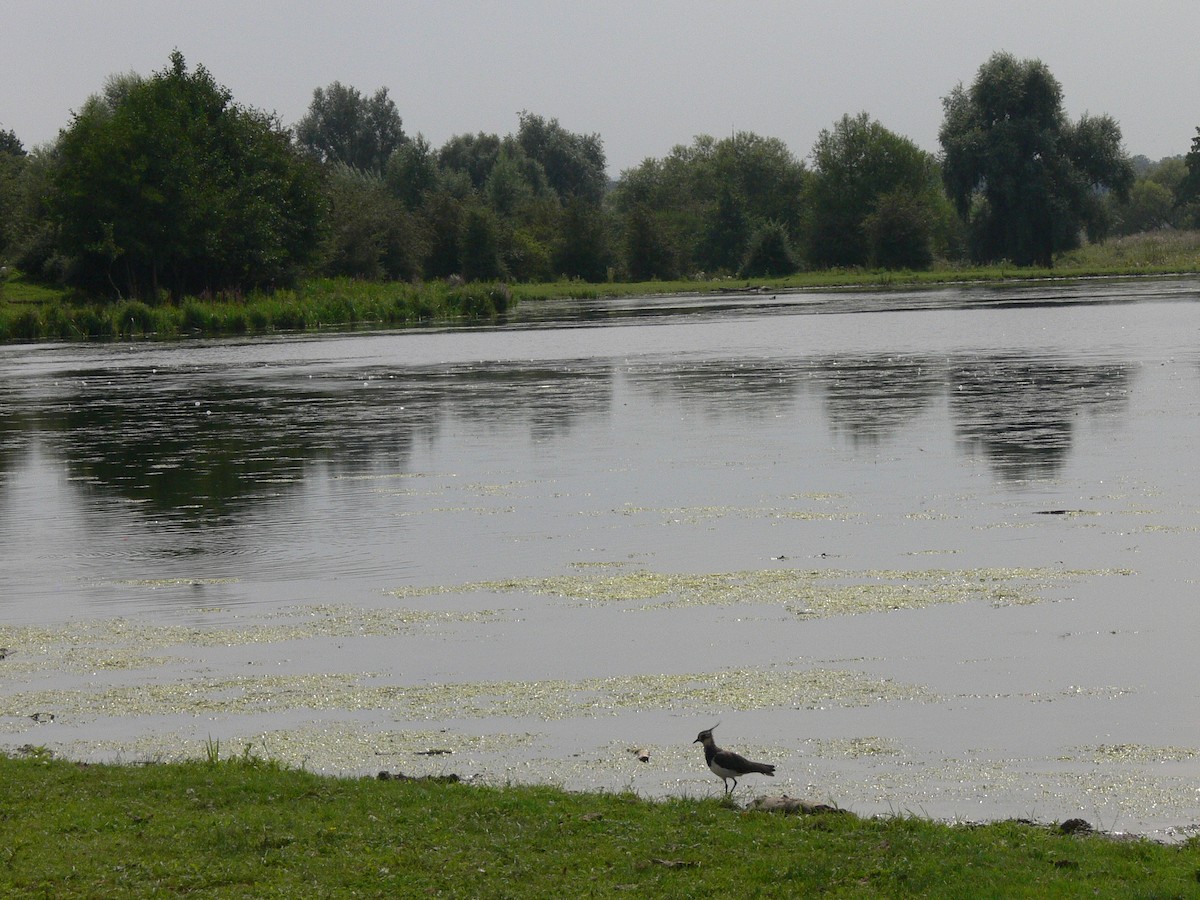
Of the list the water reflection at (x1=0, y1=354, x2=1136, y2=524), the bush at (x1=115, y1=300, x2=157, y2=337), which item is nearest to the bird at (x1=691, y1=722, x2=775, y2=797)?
the water reflection at (x1=0, y1=354, x2=1136, y2=524)

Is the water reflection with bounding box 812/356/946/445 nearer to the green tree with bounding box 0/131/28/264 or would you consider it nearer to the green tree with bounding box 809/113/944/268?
the green tree with bounding box 0/131/28/264

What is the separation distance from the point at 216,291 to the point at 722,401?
62270 millimetres

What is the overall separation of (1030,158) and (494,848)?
10417 centimetres

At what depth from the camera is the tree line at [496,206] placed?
80375 millimetres

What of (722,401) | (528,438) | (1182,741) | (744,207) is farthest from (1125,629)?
(744,207)

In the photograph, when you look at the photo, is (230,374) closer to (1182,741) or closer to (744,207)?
(1182,741)

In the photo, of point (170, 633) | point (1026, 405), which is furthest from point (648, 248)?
point (170, 633)

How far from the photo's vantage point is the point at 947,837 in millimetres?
6934

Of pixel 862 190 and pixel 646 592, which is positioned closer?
pixel 646 592

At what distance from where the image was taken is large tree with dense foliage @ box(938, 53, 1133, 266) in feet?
337

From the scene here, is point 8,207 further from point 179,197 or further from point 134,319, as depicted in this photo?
point 134,319

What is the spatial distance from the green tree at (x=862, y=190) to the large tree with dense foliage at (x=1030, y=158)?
12.5m

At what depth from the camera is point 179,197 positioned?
79875 millimetres

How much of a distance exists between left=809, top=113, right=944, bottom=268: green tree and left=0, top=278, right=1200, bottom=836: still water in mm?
90332
